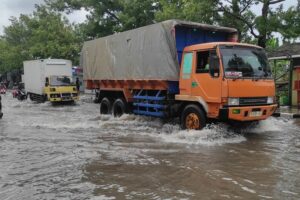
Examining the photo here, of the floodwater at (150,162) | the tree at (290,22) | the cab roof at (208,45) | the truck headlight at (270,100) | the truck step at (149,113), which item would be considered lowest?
the floodwater at (150,162)

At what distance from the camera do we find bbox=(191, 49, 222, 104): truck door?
10.9 m

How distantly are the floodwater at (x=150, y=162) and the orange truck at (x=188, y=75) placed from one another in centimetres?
74

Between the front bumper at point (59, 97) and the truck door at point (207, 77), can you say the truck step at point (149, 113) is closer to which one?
the truck door at point (207, 77)

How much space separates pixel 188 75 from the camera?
39.2 ft

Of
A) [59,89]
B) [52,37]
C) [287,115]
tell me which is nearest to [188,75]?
[287,115]

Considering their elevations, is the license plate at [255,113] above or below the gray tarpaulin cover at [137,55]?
below

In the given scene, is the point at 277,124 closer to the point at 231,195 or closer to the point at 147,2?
the point at 231,195

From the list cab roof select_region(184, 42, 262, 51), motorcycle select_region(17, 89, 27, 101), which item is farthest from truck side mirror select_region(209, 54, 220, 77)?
motorcycle select_region(17, 89, 27, 101)

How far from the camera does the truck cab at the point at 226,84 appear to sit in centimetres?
1080

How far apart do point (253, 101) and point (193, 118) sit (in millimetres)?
1726

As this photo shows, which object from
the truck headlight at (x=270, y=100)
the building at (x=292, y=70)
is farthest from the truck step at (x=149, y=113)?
the building at (x=292, y=70)

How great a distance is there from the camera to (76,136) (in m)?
12.5

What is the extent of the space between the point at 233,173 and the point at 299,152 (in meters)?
2.77

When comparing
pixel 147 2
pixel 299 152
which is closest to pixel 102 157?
pixel 299 152
